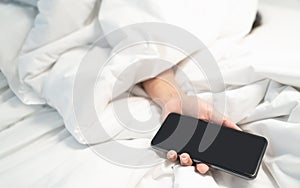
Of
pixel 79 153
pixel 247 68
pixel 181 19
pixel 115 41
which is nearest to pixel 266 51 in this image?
pixel 247 68

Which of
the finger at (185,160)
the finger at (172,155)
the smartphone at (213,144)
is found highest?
the smartphone at (213,144)

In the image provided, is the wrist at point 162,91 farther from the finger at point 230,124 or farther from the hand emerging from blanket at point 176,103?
the finger at point 230,124

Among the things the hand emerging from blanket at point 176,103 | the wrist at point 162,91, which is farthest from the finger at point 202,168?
the wrist at point 162,91

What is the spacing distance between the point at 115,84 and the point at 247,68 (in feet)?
0.87

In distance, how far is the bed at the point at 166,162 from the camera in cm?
58

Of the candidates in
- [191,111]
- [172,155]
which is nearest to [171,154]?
[172,155]

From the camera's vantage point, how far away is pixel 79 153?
2.15 feet

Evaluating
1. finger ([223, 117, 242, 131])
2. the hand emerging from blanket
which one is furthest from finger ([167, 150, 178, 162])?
finger ([223, 117, 242, 131])

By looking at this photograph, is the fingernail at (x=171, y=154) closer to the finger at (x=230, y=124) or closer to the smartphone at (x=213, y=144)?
the smartphone at (x=213, y=144)

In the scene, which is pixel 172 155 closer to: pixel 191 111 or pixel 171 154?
pixel 171 154

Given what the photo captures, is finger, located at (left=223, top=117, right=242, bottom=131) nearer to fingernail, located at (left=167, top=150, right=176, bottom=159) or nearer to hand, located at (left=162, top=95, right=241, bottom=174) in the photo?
hand, located at (left=162, top=95, right=241, bottom=174)

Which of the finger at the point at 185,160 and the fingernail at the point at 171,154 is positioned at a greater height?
the finger at the point at 185,160

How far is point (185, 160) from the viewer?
23.4 inches

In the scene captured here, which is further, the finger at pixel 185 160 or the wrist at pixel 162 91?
the wrist at pixel 162 91
